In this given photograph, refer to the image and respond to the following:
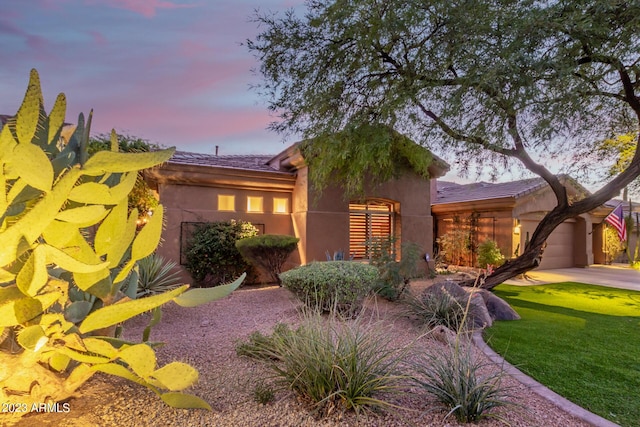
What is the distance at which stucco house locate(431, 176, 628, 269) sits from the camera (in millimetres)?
15805

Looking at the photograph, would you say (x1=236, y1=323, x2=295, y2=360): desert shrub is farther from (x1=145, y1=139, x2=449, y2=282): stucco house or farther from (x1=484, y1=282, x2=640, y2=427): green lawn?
(x1=145, y1=139, x2=449, y2=282): stucco house

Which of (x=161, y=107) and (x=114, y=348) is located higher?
(x=161, y=107)

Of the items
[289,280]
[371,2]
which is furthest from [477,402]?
[371,2]

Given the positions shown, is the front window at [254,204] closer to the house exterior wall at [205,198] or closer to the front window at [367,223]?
the house exterior wall at [205,198]

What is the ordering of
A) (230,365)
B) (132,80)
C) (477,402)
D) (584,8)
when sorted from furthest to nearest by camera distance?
1. (132,80)
2. (584,8)
3. (230,365)
4. (477,402)

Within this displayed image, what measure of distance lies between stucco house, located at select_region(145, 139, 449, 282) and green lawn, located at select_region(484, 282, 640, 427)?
4.61 meters

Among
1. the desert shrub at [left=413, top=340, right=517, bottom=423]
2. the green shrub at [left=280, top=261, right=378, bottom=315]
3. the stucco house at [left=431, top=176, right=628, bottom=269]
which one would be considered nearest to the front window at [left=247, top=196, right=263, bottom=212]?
the green shrub at [left=280, top=261, right=378, bottom=315]

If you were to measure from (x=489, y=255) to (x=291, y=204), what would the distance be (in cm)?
855

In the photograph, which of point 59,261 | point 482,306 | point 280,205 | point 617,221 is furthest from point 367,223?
point 617,221

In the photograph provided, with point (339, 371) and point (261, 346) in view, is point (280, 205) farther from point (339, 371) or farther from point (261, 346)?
point (339, 371)

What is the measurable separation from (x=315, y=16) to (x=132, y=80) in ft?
14.4

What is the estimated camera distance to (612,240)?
1909 centimetres

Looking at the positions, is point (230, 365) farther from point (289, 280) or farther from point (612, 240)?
point (612, 240)

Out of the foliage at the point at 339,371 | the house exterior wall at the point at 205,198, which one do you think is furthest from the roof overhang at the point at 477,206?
the foliage at the point at 339,371
